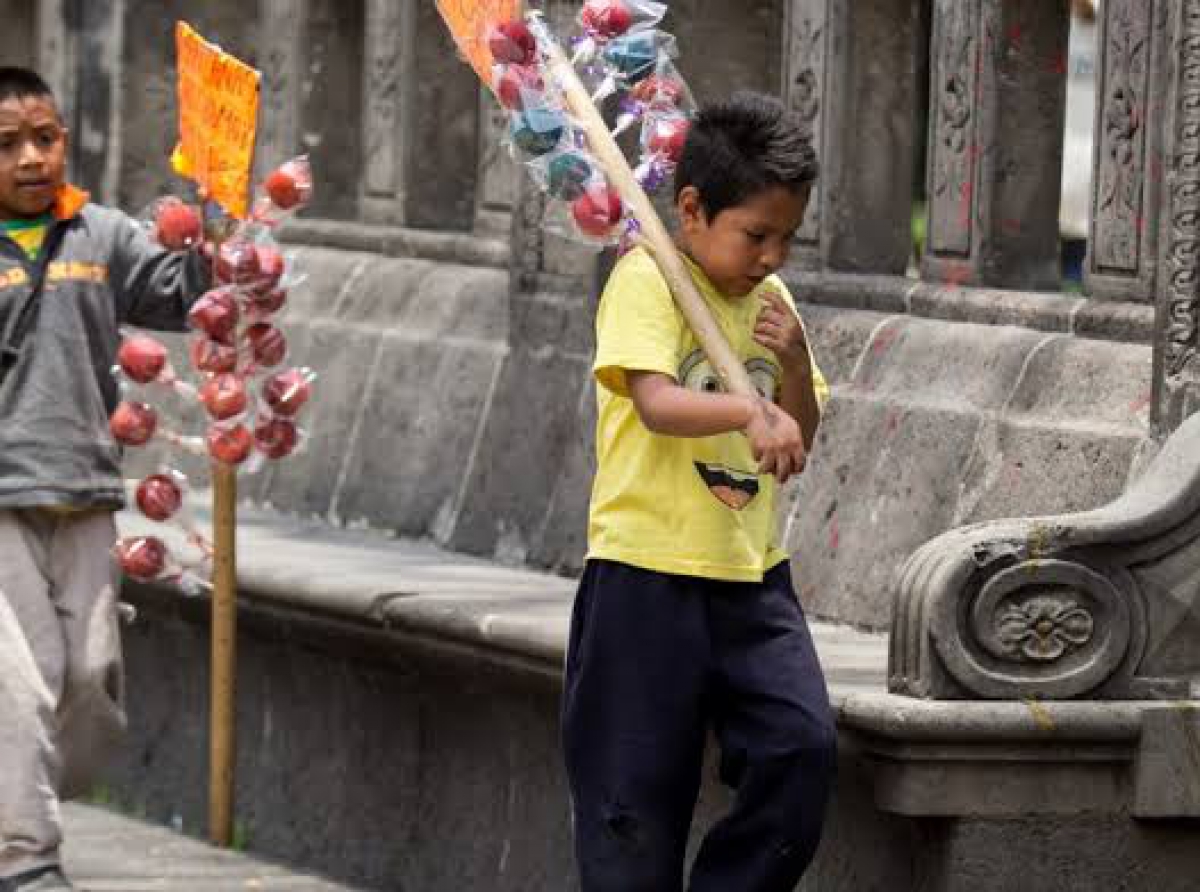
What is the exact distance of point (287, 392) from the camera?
31.6 feet

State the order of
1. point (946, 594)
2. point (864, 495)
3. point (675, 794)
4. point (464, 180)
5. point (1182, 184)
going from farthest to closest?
point (464, 180)
point (864, 495)
point (1182, 184)
point (946, 594)
point (675, 794)

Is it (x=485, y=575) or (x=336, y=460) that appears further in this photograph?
(x=336, y=460)

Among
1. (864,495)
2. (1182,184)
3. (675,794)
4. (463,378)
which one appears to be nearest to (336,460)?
(463,378)

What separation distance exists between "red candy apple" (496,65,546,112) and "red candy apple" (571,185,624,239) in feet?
0.61

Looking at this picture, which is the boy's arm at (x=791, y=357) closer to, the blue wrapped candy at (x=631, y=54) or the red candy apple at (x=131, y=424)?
the blue wrapped candy at (x=631, y=54)

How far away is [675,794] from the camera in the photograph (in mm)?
7055

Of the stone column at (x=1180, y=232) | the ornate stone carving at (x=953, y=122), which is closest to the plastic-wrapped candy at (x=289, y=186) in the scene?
the ornate stone carving at (x=953, y=122)

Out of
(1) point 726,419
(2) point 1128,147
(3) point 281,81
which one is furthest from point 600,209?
(3) point 281,81

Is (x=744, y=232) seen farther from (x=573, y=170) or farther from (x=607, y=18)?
(x=607, y=18)

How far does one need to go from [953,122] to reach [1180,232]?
1.22 meters

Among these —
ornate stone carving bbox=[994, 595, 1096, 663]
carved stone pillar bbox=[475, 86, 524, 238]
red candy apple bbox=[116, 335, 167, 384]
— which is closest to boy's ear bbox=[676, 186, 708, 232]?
ornate stone carving bbox=[994, 595, 1096, 663]

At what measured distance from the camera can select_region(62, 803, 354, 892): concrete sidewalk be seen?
31.7 feet

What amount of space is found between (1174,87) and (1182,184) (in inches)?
7.1

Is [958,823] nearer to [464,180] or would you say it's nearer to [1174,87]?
[1174,87]
